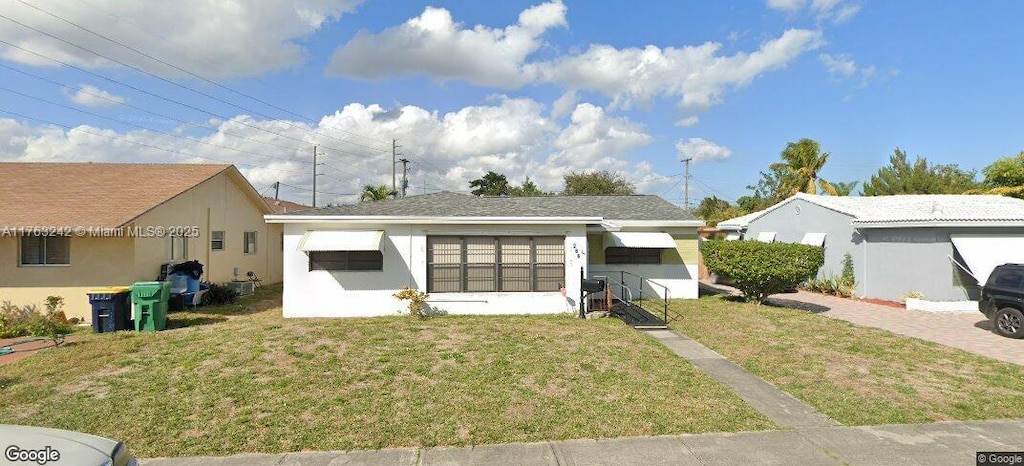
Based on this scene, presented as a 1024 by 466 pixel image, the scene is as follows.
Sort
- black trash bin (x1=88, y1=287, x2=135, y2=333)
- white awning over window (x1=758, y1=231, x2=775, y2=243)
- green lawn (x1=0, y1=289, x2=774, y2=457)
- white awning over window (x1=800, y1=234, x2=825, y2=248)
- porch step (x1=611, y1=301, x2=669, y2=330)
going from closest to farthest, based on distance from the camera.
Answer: green lawn (x1=0, y1=289, x2=774, y2=457), black trash bin (x1=88, y1=287, x2=135, y2=333), porch step (x1=611, y1=301, x2=669, y2=330), white awning over window (x1=800, y1=234, x2=825, y2=248), white awning over window (x1=758, y1=231, x2=775, y2=243)

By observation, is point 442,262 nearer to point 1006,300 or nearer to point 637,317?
point 637,317

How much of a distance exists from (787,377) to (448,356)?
19.7ft

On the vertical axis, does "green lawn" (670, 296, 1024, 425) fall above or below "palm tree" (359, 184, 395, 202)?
below

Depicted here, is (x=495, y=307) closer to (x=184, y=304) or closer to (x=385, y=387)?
(x=385, y=387)

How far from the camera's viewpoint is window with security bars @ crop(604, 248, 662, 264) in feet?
54.5

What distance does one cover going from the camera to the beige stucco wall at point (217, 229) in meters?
14.5

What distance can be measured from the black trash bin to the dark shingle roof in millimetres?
4610

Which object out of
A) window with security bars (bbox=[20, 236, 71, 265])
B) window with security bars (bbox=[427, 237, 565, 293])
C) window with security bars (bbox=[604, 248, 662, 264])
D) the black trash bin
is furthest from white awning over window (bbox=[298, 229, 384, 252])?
window with security bars (bbox=[604, 248, 662, 264])

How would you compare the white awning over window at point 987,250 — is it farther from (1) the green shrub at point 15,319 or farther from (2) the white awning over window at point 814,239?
(1) the green shrub at point 15,319

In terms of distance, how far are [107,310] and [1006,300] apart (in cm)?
2171

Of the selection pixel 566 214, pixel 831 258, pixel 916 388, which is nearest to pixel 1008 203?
pixel 831 258

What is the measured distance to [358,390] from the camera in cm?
712

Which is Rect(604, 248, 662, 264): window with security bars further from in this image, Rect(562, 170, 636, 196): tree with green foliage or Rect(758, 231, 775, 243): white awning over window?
Rect(562, 170, 636, 196): tree with green foliage

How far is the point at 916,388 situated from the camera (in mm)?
7301
